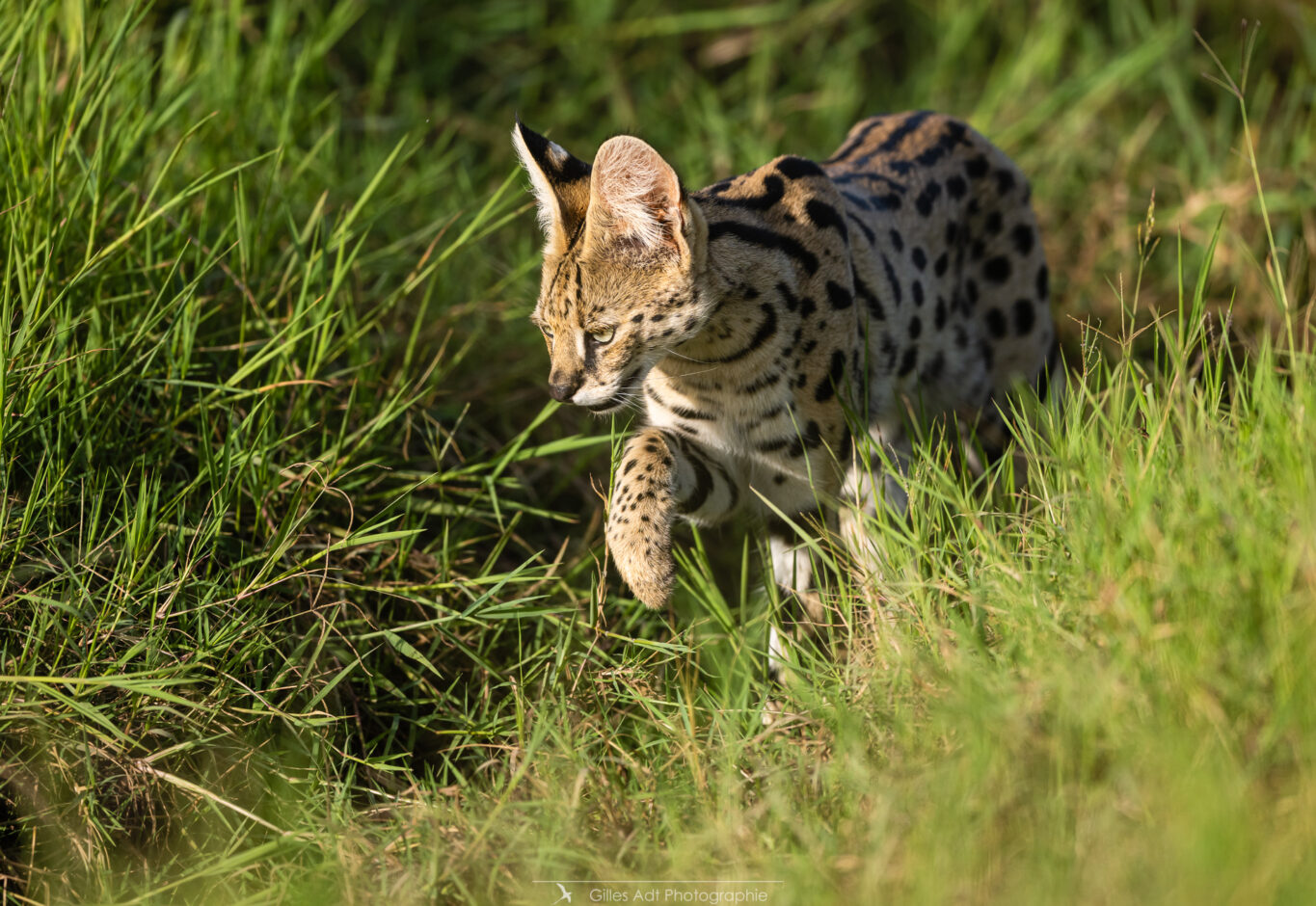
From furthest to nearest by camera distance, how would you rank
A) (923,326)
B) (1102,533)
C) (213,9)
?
(213,9), (923,326), (1102,533)

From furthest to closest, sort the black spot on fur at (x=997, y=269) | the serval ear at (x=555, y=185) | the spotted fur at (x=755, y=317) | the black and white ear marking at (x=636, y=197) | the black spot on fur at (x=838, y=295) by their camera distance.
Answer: the black spot on fur at (x=997, y=269) → the black spot on fur at (x=838, y=295) → the serval ear at (x=555, y=185) → the spotted fur at (x=755, y=317) → the black and white ear marking at (x=636, y=197)

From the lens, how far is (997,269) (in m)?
3.73

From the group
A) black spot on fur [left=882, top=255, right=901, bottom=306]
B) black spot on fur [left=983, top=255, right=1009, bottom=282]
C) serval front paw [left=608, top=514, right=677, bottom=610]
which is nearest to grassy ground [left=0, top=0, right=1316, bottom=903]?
serval front paw [left=608, top=514, right=677, bottom=610]

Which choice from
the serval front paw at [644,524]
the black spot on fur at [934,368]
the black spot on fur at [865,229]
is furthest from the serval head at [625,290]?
the black spot on fur at [934,368]

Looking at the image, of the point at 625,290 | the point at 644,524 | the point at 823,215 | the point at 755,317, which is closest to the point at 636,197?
the point at 625,290

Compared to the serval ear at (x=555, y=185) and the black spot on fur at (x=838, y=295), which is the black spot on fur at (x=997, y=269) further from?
the serval ear at (x=555, y=185)

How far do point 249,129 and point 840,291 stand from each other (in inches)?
79.7

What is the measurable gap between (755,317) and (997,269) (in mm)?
1179

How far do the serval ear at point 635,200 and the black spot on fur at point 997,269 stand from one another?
1.37 metres

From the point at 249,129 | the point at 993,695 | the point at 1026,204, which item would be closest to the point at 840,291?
the point at 1026,204

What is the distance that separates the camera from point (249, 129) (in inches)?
153

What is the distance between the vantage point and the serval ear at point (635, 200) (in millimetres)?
2664

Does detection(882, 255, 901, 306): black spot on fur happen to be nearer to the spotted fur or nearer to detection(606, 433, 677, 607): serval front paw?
the spotted fur

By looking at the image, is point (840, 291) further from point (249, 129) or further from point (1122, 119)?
point (1122, 119)
